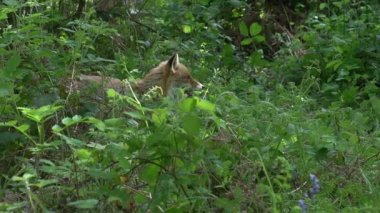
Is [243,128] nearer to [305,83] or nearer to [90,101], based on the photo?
[90,101]

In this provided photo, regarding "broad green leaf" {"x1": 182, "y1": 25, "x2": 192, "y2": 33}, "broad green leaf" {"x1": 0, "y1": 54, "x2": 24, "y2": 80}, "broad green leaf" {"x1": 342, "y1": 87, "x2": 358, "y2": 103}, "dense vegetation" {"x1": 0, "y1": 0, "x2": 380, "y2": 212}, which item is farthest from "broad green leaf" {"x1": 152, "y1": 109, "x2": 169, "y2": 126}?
"broad green leaf" {"x1": 182, "y1": 25, "x2": 192, "y2": 33}

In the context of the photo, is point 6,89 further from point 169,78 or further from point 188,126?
point 169,78

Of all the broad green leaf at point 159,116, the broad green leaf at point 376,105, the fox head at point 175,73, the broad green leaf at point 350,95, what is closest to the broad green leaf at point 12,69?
the broad green leaf at point 159,116

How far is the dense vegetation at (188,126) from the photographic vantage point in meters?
4.68

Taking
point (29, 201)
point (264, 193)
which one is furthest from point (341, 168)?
point (29, 201)

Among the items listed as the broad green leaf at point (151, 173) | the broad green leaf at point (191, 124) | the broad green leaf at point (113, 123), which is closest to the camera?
the broad green leaf at point (191, 124)

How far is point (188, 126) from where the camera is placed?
4.54m

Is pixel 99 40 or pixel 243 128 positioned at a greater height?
pixel 243 128

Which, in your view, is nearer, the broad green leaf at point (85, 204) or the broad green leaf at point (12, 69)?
the broad green leaf at point (85, 204)

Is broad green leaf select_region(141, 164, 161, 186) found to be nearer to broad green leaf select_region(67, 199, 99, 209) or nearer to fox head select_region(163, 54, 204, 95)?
broad green leaf select_region(67, 199, 99, 209)

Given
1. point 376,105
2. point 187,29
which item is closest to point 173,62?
point 187,29

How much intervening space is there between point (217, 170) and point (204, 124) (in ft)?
1.05

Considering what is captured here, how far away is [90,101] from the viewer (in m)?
6.65

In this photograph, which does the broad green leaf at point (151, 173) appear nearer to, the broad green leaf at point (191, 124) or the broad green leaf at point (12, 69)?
the broad green leaf at point (191, 124)
